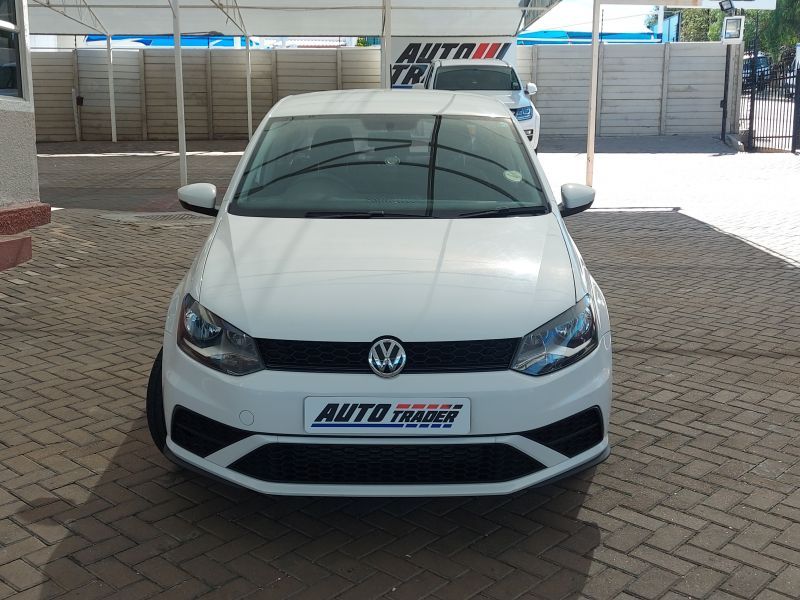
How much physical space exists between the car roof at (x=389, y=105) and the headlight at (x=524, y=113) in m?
12.3

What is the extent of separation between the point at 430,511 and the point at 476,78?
52.0 ft

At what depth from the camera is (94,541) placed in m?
3.57

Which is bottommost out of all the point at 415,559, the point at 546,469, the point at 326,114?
the point at 415,559

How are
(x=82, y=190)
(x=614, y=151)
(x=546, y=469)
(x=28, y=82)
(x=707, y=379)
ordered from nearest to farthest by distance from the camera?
(x=546, y=469)
(x=707, y=379)
(x=28, y=82)
(x=82, y=190)
(x=614, y=151)

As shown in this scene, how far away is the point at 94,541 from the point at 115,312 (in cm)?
366

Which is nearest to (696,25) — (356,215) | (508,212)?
(508,212)

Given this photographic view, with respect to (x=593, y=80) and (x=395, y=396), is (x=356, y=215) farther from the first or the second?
(x=593, y=80)

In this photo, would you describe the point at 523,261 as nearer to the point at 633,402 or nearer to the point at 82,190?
the point at 633,402

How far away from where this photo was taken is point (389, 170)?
15.7ft

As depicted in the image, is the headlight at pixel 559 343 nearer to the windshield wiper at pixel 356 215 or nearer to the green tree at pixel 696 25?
the windshield wiper at pixel 356 215

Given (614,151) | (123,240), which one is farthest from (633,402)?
(614,151)

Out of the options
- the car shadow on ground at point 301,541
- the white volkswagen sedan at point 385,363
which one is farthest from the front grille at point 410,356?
the car shadow on ground at point 301,541

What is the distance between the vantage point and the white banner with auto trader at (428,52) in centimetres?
2427

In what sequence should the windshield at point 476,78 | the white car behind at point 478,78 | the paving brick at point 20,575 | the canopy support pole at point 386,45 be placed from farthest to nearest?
the windshield at point 476,78
the white car behind at point 478,78
the canopy support pole at point 386,45
the paving brick at point 20,575
